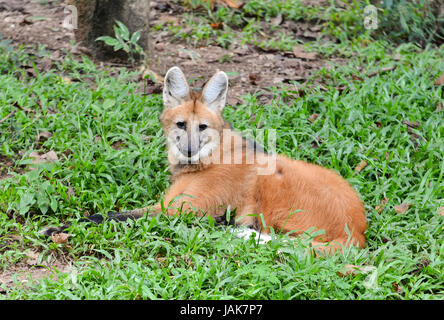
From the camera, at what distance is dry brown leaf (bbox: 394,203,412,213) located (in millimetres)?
3871

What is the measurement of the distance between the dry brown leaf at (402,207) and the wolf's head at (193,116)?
4.81ft

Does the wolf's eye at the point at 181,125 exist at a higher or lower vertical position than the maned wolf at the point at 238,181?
higher

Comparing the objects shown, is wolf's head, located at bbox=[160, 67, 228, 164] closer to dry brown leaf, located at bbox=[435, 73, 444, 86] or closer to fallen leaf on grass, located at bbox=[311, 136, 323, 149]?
fallen leaf on grass, located at bbox=[311, 136, 323, 149]

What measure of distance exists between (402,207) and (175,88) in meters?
1.98

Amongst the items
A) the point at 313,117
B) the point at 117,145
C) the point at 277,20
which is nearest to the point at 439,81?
the point at 313,117

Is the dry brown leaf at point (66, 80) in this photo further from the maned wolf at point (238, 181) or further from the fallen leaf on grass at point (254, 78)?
the fallen leaf on grass at point (254, 78)

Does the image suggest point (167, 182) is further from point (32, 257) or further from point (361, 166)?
point (361, 166)

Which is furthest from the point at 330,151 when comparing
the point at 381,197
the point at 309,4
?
the point at 309,4

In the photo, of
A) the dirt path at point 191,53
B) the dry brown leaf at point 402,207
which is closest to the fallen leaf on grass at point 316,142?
the dirt path at point 191,53

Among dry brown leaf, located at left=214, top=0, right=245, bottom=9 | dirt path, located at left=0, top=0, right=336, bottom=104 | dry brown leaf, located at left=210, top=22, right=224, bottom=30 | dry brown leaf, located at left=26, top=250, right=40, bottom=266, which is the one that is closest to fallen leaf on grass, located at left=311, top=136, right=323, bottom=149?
dirt path, located at left=0, top=0, right=336, bottom=104

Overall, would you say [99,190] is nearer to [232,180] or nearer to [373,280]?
[232,180]

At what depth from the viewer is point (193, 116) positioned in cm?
386

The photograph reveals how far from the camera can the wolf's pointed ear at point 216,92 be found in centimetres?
384

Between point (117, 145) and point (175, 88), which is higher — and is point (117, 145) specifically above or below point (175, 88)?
below
